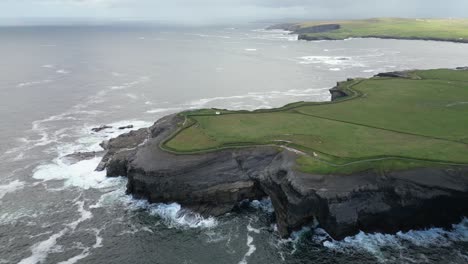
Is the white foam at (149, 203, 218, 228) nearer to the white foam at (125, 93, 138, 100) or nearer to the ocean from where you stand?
the ocean

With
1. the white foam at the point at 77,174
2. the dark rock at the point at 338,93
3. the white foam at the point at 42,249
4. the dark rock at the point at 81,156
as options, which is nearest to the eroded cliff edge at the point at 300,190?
the white foam at the point at 77,174

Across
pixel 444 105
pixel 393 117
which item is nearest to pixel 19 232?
pixel 393 117

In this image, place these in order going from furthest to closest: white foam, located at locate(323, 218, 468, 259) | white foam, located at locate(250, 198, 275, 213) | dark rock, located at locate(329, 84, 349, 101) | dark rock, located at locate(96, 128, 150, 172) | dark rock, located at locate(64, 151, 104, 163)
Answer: dark rock, located at locate(329, 84, 349, 101) < dark rock, located at locate(64, 151, 104, 163) < dark rock, located at locate(96, 128, 150, 172) < white foam, located at locate(250, 198, 275, 213) < white foam, located at locate(323, 218, 468, 259)

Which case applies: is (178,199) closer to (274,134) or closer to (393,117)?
(274,134)

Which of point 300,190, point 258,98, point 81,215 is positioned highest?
point 300,190

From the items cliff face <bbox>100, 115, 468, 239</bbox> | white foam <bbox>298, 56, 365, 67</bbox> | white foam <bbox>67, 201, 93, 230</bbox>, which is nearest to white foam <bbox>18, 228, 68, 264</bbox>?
white foam <bbox>67, 201, 93, 230</bbox>

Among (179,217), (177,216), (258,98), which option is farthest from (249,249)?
(258,98)

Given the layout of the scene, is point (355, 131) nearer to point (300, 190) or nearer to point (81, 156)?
point (300, 190)
